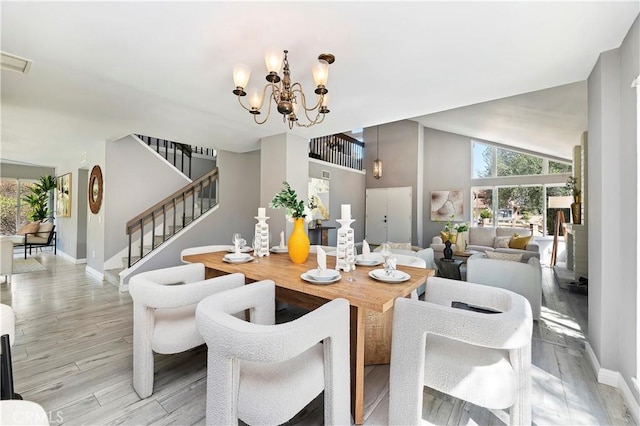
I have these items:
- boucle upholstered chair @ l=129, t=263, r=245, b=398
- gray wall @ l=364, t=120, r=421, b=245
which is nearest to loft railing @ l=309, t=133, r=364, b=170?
gray wall @ l=364, t=120, r=421, b=245

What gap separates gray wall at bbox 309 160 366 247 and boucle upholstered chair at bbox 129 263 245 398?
5.30 m

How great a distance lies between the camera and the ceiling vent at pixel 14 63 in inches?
81.3

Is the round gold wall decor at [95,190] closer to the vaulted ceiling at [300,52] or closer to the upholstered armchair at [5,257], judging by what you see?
the upholstered armchair at [5,257]

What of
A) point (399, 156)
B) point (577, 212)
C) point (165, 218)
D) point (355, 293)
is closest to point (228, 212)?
point (165, 218)

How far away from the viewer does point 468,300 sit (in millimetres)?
1706

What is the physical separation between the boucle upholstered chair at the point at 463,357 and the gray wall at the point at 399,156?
6849 mm

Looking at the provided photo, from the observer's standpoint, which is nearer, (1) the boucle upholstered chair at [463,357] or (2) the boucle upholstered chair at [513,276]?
(1) the boucle upholstered chair at [463,357]

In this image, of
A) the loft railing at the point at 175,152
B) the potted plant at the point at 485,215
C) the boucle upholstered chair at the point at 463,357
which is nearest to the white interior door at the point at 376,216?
the potted plant at the point at 485,215

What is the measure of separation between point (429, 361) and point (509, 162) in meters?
7.53

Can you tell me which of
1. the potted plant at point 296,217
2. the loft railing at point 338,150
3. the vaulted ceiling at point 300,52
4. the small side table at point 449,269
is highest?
the loft railing at point 338,150

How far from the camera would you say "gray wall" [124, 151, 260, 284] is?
16.3ft

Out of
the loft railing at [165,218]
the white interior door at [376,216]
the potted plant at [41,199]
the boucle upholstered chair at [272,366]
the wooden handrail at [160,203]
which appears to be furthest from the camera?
the white interior door at [376,216]

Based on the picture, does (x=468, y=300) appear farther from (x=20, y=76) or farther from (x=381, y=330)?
(x=20, y=76)

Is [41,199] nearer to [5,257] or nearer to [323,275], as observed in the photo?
[5,257]
